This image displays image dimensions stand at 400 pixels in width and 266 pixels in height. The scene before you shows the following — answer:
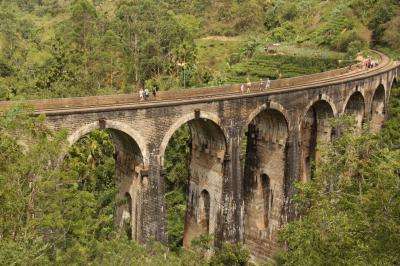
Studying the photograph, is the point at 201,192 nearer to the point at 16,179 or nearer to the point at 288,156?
the point at 288,156

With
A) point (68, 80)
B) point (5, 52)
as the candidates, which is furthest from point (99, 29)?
point (68, 80)

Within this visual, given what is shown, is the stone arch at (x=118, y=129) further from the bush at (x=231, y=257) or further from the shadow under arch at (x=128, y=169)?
the bush at (x=231, y=257)

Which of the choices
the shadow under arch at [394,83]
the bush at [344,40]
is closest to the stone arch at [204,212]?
the shadow under arch at [394,83]

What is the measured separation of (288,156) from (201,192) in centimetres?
624

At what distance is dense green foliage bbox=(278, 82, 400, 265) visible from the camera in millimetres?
14031

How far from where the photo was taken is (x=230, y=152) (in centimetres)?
2769

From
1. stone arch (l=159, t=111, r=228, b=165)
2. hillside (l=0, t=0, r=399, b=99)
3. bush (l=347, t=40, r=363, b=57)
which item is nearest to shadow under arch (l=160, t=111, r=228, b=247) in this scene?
stone arch (l=159, t=111, r=228, b=165)

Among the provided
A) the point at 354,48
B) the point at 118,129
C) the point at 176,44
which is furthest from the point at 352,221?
the point at 354,48

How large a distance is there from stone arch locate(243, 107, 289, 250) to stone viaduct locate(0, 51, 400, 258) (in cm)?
7

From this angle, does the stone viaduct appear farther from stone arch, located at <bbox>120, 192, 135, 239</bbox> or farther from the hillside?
the hillside

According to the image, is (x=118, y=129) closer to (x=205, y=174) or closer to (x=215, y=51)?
(x=205, y=174)

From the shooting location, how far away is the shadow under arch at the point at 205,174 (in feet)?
91.1

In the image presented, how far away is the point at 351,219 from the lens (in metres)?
15.3

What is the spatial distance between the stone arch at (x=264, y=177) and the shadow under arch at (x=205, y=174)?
11.2 ft
